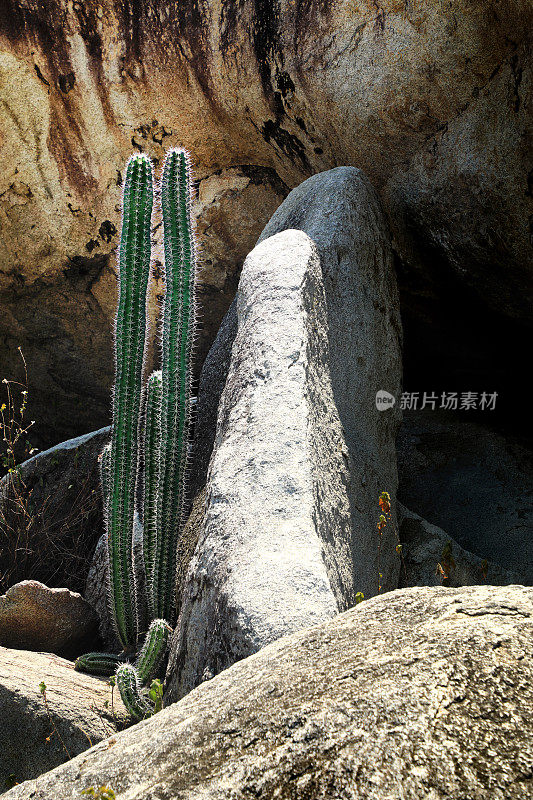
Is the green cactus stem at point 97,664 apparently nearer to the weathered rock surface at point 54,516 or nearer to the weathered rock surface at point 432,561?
the weathered rock surface at point 54,516

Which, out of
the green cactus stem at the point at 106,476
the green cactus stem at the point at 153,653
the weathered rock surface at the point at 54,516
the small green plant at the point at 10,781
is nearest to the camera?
the small green plant at the point at 10,781

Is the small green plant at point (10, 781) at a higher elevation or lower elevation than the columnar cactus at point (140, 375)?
lower

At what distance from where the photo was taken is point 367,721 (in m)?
0.91

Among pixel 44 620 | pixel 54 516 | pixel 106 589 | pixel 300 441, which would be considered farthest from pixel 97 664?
pixel 300 441

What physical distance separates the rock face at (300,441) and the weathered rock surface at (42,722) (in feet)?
1.48

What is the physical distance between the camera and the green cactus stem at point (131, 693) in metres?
2.36

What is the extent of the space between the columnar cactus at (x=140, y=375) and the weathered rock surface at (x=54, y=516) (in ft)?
2.57

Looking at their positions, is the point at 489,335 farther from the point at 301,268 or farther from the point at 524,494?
the point at 301,268

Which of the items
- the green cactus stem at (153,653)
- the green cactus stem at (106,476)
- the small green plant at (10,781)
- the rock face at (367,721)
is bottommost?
the small green plant at (10,781)

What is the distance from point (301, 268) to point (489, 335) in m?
1.77

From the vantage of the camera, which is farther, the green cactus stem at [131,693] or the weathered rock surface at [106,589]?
the weathered rock surface at [106,589]

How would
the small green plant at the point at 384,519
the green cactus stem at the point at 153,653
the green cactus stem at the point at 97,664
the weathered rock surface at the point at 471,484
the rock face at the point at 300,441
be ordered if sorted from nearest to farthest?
the rock face at the point at 300,441, the small green plant at the point at 384,519, the green cactus stem at the point at 153,653, the green cactus stem at the point at 97,664, the weathered rock surface at the point at 471,484

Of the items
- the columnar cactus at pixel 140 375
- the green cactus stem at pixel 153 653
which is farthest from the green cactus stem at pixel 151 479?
the green cactus stem at pixel 153 653

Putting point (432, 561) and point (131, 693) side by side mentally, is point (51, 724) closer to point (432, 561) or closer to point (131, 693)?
point (131, 693)
